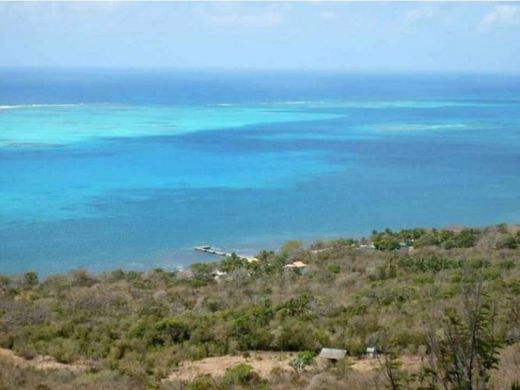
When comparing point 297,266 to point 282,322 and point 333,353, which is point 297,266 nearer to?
point 282,322

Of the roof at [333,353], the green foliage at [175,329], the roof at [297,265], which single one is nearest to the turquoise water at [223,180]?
the roof at [297,265]

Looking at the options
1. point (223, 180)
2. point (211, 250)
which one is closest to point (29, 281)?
point (211, 250)

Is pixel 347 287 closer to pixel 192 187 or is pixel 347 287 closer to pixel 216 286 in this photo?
pixel 216 286

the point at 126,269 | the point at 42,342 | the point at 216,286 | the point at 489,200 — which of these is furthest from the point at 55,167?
the point at 42,342

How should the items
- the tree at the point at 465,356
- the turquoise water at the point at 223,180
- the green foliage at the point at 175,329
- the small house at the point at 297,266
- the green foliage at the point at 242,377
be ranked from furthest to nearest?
1. the turquoise water at the point at 223,180
2. the small house at the point at 297,266
3. the green foliage at the point at 175,329
4. the green foliage at the point at 242,377
5. the tree at the point at 465,356

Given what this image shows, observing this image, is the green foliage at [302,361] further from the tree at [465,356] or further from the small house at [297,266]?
the small house at [297,266]

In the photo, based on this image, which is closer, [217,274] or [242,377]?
[242,377]
